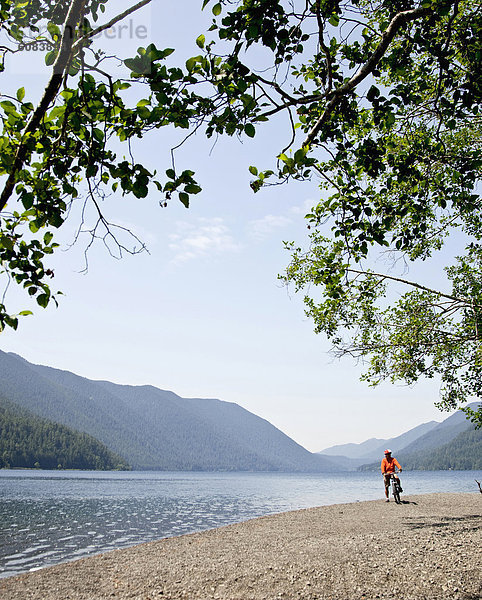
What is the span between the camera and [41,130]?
14.1 ft

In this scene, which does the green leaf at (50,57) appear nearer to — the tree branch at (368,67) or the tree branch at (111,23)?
the tree branch at (111,23)

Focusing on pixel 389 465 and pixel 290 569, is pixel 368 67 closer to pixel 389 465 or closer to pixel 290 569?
pixel 290 569

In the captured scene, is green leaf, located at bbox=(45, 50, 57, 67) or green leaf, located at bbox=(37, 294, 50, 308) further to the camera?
green leaf, located at bbox=(37, 294, 50, 308)

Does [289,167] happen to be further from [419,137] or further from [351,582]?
[351,582]

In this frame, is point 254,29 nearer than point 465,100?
Yes

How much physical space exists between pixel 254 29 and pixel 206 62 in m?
0.76

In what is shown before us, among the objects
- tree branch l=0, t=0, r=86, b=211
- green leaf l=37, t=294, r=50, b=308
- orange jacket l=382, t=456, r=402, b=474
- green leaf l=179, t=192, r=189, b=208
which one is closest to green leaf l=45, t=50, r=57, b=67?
tree branch l=0, t=0, r=86, b=211

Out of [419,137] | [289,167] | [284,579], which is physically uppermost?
[419,137]

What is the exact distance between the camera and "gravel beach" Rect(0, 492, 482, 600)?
889 cm

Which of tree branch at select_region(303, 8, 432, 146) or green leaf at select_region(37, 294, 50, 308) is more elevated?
tree branch at select_region(303, 8, 432, 146)

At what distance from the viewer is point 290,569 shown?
34.8ft

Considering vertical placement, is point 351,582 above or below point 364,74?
below

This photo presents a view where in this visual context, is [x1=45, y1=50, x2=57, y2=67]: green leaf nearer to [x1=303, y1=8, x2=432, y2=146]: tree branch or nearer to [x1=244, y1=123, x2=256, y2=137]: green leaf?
[x1=244, y1=123, x2=256, y2=137]: green leaf

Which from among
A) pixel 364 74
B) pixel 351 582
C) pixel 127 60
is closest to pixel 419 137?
pixel 364 74
